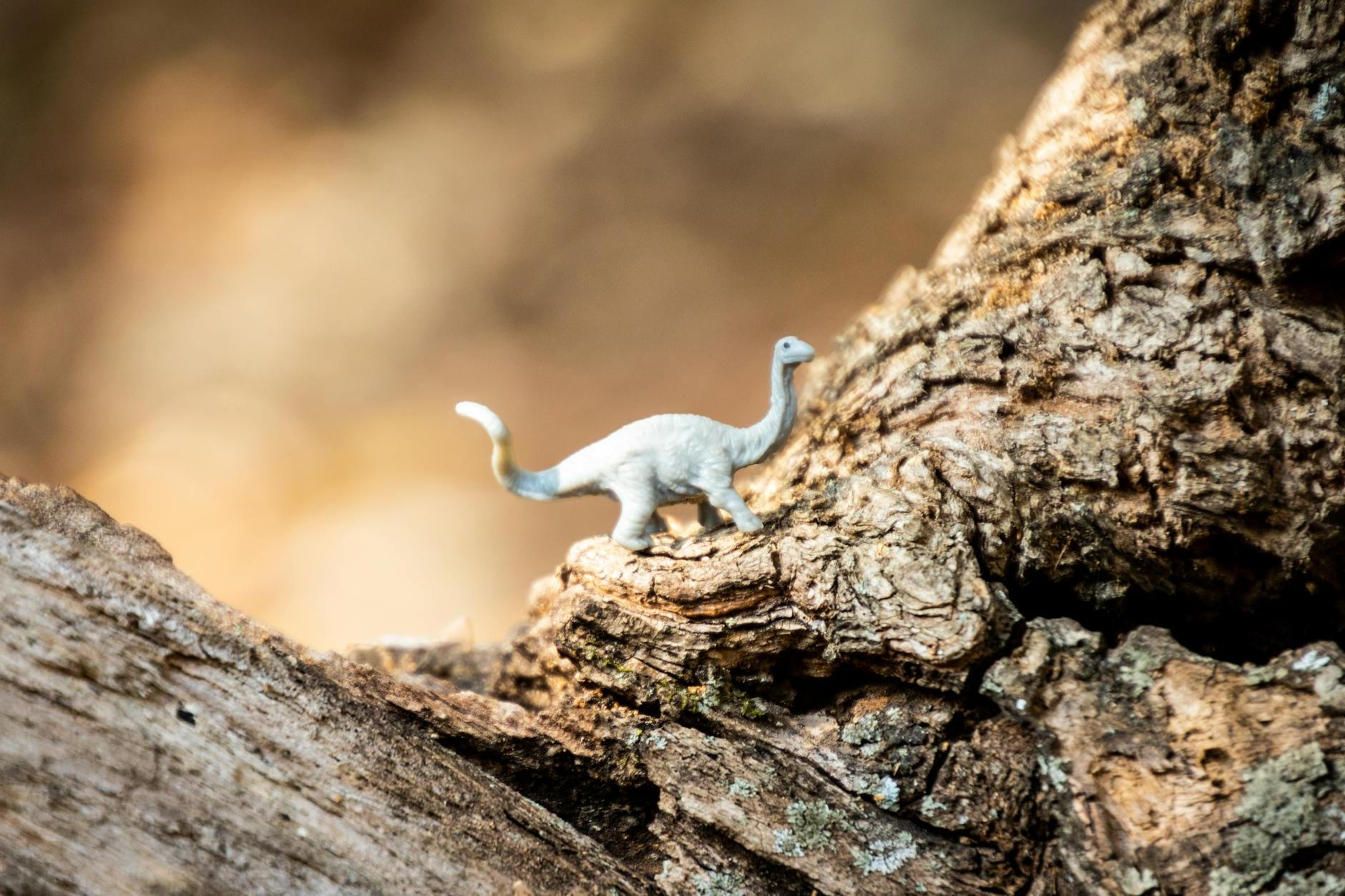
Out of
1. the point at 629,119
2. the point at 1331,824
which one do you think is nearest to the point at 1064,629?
the point at 1331,824

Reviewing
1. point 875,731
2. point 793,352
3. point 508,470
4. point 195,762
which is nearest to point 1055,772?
point 875,731

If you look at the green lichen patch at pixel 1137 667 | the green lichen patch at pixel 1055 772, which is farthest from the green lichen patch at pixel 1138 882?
the green lichen patch at pixel 1137 667

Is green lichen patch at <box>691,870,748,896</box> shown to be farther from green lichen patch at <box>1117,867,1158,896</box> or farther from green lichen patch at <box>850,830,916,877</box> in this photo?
green lichen patch at <box>1117,867,1158,896</box>

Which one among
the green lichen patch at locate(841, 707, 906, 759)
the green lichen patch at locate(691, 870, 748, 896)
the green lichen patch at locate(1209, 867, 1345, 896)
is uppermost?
the green lichen patch at locate(841, 707, 906, 759)

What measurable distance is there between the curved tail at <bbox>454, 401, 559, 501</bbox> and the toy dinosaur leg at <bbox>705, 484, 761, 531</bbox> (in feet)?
1.56

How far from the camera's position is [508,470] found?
2.70 metres

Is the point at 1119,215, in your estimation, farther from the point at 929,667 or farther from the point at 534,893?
the point at 534,893

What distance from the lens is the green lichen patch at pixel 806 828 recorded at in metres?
2.17

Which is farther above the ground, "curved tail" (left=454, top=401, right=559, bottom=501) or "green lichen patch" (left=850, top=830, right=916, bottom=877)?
"curved tail" (left=454, top=401, right=559, bottom=501)

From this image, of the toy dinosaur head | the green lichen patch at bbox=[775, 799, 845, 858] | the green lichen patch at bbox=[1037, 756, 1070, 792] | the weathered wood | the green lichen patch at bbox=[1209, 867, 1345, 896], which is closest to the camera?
the green lichen patch at bbox=[1209, 867, 1345, 896]

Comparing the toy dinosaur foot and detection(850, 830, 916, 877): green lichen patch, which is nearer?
detection(850, 830, 916, 877): green lichen patch

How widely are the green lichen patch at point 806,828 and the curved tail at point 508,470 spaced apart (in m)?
1.06

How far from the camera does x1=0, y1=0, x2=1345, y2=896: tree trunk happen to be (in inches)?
77.0

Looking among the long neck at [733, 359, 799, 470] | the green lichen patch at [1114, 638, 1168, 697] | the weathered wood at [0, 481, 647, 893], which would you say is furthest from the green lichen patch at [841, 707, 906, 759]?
the long neck at [733, 359, 799, 470]
